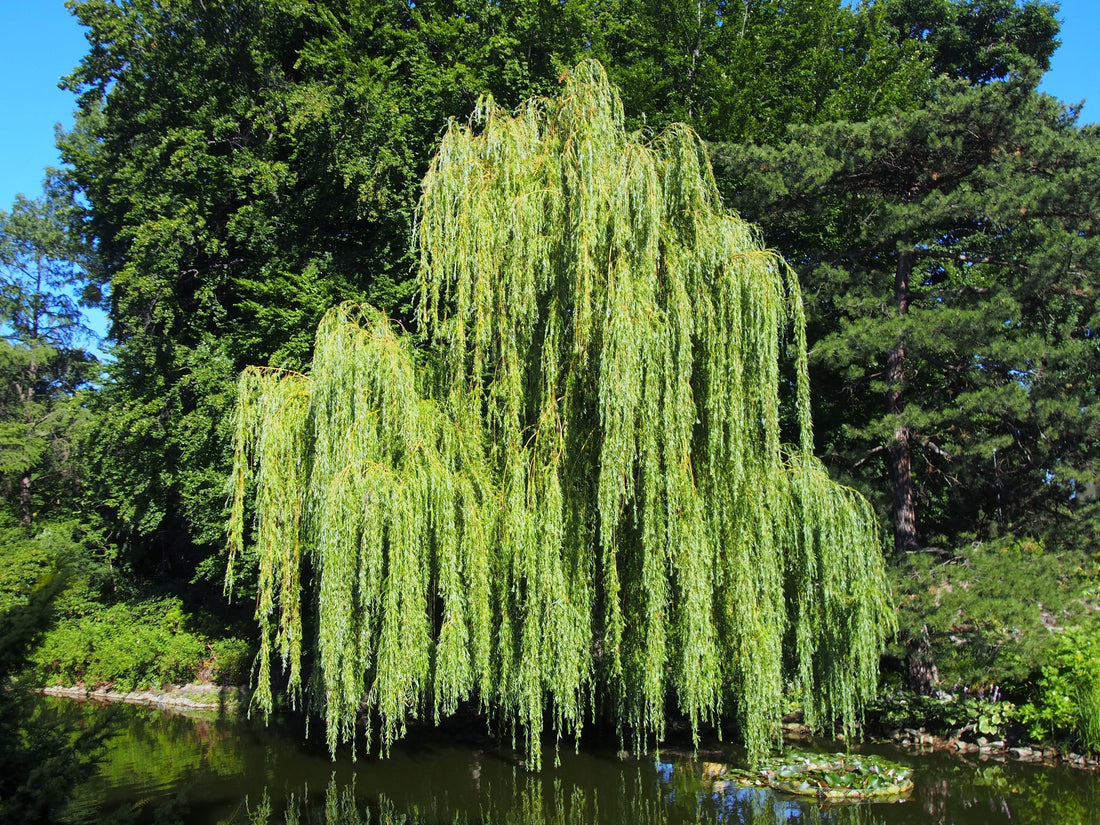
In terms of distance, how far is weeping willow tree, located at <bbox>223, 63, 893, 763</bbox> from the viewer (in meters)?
8.51

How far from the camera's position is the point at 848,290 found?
44.9ft

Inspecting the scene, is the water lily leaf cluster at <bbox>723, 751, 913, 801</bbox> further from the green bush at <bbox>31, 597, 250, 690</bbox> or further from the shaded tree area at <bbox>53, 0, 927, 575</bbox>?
the green bush at <bbox>31, 597, 250, 690</bbox>

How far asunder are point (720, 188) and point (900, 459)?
6.91m

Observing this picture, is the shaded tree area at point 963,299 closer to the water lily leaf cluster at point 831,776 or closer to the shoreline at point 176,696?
the water lily leaf cluster at point 831,776

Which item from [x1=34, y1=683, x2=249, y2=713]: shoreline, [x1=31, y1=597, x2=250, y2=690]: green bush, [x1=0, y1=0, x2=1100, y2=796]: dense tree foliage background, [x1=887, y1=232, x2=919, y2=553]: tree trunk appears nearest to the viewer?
[x1=0, y1=0, x2=1100, y2=796]: dense tree foliage background

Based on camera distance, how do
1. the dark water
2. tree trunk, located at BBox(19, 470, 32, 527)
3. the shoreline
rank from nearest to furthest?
the dark water
the shoreline
tree trunk, located at BBox(19, 470, 32, 527)

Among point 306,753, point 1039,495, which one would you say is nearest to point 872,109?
point 1039,495

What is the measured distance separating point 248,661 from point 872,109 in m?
17.2

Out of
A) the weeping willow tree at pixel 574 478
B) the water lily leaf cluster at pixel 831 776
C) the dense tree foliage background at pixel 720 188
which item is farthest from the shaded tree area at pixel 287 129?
the water lily leaf cluster at pixel 831 776

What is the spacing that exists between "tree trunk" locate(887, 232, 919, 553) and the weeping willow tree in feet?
12.1

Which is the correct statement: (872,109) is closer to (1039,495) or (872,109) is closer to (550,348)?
(1039,495)

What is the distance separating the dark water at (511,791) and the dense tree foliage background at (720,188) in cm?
246

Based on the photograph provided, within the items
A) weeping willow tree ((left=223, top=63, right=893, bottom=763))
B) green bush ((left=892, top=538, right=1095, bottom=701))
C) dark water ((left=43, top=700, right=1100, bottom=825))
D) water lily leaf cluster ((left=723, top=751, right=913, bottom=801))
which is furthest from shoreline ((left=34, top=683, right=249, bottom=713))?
green bush ((left=892, top=538, right=1095, bottom=701))

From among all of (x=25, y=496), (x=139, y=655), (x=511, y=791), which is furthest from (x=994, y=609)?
(x=25, y=496)
